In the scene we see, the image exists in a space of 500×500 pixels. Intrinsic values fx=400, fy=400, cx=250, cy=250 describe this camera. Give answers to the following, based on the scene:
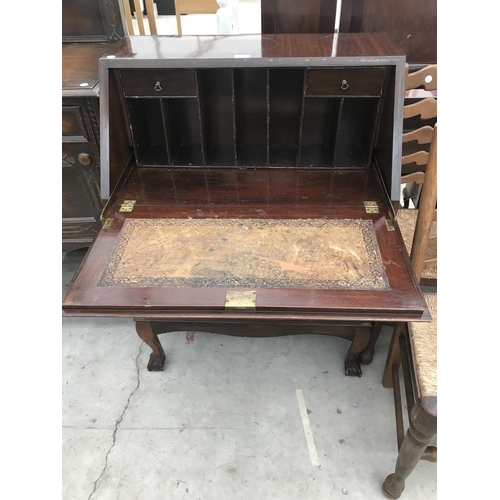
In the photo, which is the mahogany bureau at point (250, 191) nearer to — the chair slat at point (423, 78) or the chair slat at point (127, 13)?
the chair slat at point (423, 78)

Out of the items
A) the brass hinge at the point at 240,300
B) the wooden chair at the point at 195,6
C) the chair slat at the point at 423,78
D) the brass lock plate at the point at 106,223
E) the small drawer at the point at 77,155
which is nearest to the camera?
the brass hinge at the point at 240,300

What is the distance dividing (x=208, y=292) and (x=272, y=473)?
2.72ft

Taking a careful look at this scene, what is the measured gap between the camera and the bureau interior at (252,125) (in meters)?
1.50

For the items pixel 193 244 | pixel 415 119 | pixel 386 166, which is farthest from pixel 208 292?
pixel 415 119

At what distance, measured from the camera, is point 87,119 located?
1597 mm

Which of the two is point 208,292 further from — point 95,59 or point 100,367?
point 95,59

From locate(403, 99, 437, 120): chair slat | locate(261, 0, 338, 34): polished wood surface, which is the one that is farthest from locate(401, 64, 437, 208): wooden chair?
locate(261, 0, 338, 34): polished wood surface

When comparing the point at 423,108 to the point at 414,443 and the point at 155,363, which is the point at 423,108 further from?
the point at 155,363

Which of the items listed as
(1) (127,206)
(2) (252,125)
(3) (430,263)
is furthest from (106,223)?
(3) (430,263)

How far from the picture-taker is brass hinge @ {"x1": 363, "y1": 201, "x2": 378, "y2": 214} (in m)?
1.32

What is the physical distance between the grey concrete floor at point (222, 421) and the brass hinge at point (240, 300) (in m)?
0.79

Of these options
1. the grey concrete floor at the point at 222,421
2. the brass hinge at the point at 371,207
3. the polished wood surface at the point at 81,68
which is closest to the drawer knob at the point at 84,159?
the polished wood surface at the point at 81,68

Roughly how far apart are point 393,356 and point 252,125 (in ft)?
3.51

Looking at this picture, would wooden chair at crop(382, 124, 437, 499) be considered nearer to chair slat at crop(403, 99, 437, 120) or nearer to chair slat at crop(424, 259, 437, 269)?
chair slat at crop(424, 259, 437, 269)
